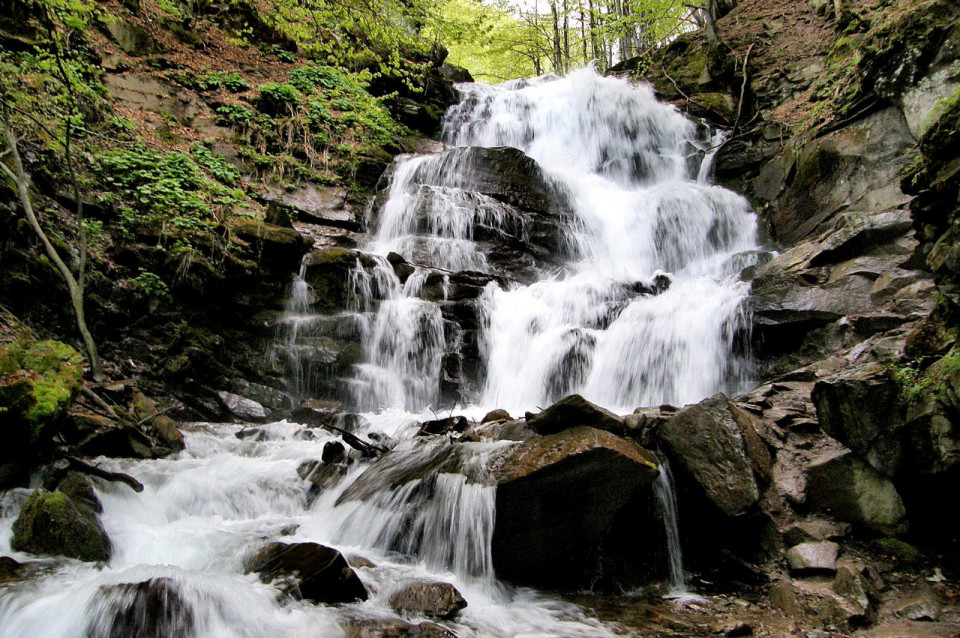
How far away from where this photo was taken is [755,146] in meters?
13.2

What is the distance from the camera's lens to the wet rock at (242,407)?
24.3 ft

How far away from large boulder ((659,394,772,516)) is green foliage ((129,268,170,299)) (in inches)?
293

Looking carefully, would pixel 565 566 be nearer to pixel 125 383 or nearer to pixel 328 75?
pixel 125 383

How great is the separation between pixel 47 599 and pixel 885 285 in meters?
8.52

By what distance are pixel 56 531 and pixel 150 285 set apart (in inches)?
194

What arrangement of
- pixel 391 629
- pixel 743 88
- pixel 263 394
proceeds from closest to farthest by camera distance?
pixel 391 629
pixel 263 394
pixel 743 88

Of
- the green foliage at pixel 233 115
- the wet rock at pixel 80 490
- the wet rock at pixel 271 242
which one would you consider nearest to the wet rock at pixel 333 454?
the wet rock at pixel 80 490

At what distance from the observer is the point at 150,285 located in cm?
757

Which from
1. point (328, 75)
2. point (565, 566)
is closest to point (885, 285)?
point (565, 566)

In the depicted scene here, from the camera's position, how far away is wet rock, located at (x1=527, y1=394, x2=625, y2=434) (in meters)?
4.40

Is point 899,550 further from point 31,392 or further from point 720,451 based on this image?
point 31,392

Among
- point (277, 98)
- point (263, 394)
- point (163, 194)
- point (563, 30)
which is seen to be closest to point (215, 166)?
point (163, 194)

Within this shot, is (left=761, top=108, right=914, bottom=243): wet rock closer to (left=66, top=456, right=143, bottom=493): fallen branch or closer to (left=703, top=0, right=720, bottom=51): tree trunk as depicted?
(left=703, top=0, right=720, bottom=51): tree trunk

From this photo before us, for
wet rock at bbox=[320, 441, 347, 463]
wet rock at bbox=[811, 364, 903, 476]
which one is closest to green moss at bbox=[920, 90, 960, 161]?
wet rock at bbox=[811, 364, 903, 476]
